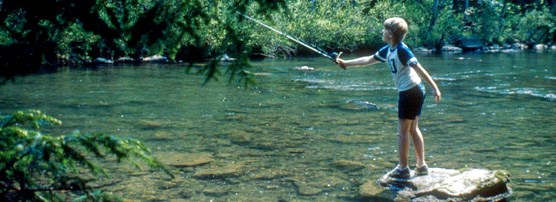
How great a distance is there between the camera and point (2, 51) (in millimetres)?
2643

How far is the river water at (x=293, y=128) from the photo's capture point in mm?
6355

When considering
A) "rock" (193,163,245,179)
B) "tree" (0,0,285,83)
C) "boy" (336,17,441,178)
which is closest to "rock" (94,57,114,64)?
"rock" (193,163,245,179)

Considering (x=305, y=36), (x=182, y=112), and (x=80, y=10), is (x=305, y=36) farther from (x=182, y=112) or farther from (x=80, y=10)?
(x=80, y=10)

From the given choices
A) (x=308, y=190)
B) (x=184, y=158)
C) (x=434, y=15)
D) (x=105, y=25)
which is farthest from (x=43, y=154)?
(x=434, y=15)

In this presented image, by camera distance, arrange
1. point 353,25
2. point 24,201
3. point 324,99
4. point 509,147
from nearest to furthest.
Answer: point 24,201
point 509,147
point 324,99
point 353,25

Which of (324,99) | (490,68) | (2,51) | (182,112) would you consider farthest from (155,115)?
(490,68)

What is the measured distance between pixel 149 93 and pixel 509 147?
9.67 m

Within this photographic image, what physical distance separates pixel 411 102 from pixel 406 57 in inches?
18.5

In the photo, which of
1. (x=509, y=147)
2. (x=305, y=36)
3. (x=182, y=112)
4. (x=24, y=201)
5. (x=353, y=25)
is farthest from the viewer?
(x=353, y=25)

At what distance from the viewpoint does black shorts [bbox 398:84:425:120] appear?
5.63 m

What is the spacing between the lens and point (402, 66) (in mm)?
5594

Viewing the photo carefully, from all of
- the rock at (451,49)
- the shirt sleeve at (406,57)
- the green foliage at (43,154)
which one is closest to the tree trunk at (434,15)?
the rock at (451,49)

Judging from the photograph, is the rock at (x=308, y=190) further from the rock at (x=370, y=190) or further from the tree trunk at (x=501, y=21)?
the tree trunk at (x=501, y=21)

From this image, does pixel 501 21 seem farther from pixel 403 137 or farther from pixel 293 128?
pixel 403 137
